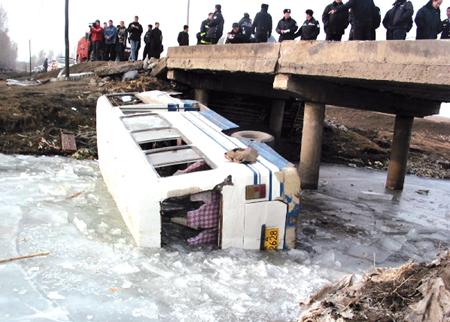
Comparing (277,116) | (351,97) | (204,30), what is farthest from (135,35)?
(351,97)

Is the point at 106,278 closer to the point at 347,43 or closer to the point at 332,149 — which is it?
the point at 347,43

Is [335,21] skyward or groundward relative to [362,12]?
groundward

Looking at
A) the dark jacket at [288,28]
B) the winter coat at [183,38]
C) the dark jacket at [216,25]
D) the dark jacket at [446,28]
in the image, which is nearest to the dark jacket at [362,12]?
the dark jacket at [446,28]

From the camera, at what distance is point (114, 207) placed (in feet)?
22.6

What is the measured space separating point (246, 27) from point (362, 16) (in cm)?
540

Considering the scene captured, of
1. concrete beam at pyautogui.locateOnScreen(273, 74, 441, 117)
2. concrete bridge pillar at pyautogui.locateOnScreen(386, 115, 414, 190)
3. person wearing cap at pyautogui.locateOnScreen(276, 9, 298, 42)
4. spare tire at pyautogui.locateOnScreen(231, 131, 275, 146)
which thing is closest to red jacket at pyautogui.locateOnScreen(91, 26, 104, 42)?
person wearing cap at pyautogui.locateOnScreen(276, 9, 298, 42)

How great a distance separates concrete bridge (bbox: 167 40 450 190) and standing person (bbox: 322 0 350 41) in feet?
2.97

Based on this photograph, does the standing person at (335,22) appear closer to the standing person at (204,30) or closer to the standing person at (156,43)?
the standing person at (204,30)

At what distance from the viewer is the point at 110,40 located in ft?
63.9

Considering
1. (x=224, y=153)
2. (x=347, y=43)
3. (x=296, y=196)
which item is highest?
(x=347, y=43)

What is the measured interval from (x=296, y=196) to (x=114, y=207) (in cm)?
280

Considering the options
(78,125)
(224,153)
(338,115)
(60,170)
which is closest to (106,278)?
(224,153)

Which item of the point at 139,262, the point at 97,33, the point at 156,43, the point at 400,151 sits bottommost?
the point at 139,262

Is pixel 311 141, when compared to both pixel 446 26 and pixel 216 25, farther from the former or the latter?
pixel 216 25
